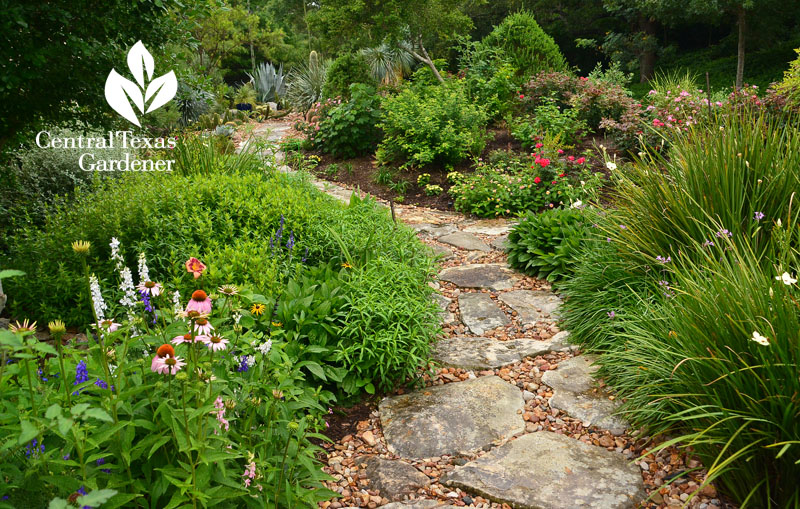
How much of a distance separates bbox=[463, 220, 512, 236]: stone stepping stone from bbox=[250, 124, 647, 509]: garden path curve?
1961 millimetres

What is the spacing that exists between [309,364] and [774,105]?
7.22 metres

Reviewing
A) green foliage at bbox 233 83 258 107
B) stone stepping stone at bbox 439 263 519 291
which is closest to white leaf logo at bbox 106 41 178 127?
stone stepping stone at bbox 439 263 519 291

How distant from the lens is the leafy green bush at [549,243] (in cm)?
418

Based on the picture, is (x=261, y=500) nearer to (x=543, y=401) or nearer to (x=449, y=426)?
(x=449, y=426)

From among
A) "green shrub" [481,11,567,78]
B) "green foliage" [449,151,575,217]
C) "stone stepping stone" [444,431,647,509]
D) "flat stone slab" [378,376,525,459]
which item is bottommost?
"stone stepping stone" [444,431,647,509]

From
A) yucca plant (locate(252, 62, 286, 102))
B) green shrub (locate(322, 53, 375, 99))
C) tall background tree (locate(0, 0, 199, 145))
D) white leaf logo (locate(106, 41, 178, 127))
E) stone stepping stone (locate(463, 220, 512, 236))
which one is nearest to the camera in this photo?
tall background tree (locate(0, 0, 199, 145))

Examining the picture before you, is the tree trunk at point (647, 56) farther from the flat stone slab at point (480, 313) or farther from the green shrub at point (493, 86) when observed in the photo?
the flat stone slab at point (480, 313)

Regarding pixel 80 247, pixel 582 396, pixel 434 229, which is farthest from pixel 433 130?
pixel 80 247

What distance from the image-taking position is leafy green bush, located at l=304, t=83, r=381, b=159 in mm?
8797

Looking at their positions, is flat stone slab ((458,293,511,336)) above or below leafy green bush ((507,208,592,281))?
below

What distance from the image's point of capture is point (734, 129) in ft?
10.3

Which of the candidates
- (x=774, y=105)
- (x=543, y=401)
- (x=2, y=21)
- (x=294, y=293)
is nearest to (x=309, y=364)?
(x=294, y=293)

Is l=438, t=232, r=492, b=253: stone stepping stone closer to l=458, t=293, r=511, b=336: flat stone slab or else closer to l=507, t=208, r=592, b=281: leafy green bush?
l=507, t=208, r=592, b=281: leafy green bush

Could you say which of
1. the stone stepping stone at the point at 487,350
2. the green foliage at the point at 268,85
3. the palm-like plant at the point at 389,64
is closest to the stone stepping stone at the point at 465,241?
the stone stepping stone at the point at 487,350
